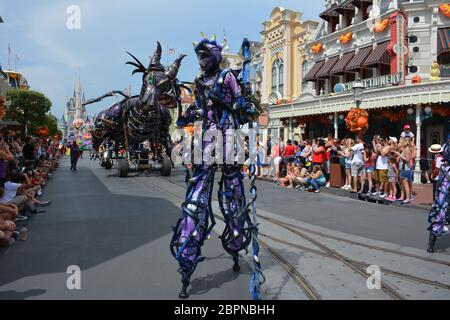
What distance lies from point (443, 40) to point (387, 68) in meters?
2.75

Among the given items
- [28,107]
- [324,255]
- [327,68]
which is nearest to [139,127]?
[324,255]

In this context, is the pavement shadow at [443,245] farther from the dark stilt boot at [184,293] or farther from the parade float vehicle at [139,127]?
the parade float vehicle at [139,127]

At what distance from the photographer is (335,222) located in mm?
6777

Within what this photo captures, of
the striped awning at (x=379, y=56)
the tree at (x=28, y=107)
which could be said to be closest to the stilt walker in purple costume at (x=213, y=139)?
the striped awning at (x=379, y=56)

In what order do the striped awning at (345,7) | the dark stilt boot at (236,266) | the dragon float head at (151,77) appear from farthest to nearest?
the striped awning at (345,7) < the dragon float head at (151,77) < the dark stilt boot at (236,266)

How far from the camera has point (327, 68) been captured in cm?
2258

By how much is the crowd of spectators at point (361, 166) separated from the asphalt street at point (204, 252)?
1.11 metres

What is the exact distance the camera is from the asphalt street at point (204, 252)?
11.7 feet

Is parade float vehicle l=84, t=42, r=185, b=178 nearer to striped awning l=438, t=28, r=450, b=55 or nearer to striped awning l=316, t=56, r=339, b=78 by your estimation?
striped awning l=316, t=56, r=339, b=78

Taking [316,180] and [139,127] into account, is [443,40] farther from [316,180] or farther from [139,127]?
[139,127]

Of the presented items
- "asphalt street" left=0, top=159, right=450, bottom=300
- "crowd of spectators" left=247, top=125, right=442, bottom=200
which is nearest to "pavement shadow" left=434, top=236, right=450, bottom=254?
"asphalt street" left=0, top=159, right=450, bottom=300
